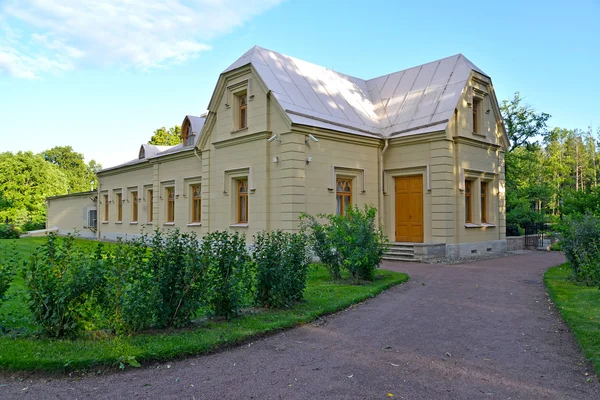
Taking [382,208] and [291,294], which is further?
[382,208]

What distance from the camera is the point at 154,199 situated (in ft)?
76.3

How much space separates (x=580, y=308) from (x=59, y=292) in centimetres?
781

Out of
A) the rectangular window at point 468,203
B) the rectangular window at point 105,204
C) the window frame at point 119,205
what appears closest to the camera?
the rectangular window at point 468,203

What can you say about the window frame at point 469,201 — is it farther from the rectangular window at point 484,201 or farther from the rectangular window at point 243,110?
the rectangular window at point 243,110

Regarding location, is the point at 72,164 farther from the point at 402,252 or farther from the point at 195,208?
the point at 402,252

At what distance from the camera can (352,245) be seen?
32.3 ft

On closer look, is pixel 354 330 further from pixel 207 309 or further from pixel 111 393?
pixel 111 393

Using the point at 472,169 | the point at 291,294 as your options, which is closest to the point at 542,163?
the point at 472,169

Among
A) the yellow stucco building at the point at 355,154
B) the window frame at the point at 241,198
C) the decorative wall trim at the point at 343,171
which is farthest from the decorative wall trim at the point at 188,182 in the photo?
the decorative wall trim at the point at 343,171

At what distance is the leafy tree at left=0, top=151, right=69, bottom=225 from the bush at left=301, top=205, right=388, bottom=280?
41.2 m

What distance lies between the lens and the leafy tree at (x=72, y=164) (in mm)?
71875

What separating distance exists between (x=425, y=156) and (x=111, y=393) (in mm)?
14222

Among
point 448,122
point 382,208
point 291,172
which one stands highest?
point 448,122

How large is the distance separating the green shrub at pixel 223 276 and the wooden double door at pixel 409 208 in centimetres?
1142
